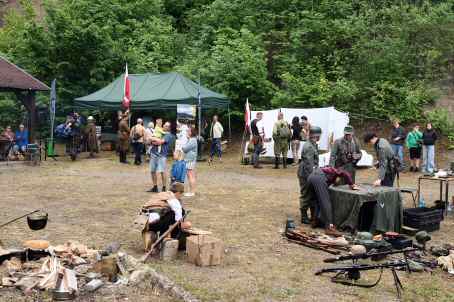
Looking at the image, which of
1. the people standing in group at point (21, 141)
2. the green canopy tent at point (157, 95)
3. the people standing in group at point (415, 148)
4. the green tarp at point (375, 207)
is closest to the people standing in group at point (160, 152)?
the green tarp at point (375, 207)

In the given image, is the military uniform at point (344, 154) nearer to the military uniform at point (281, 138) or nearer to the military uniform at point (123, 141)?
the military uniform at point (281, 138)

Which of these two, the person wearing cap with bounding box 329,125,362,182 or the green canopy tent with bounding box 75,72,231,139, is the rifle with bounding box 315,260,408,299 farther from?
the green canopy tent with bounding box 75,72,231,139

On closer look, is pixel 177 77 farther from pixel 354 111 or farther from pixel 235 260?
pixel 235 260

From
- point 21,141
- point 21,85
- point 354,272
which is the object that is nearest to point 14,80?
point 21,85

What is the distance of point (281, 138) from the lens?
19.5 meters

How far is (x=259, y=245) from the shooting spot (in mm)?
9234

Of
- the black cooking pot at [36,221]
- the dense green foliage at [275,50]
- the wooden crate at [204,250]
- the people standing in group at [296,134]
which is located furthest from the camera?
the dense green foliage at [275,50]

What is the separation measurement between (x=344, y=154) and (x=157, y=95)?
12.1 m

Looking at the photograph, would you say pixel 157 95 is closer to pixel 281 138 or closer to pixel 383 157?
pixel 281 138

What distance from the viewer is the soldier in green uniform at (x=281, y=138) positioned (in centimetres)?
1950

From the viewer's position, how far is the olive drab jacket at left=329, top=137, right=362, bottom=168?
11492mm

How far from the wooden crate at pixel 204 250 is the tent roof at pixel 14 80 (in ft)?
47.8

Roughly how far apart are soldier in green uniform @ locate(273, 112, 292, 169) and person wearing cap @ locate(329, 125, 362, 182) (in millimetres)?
7888

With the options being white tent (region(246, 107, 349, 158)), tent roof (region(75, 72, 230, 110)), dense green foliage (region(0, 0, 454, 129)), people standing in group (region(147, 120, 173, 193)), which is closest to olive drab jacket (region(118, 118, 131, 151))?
tent roof (region(75, 72, 230, 110))
